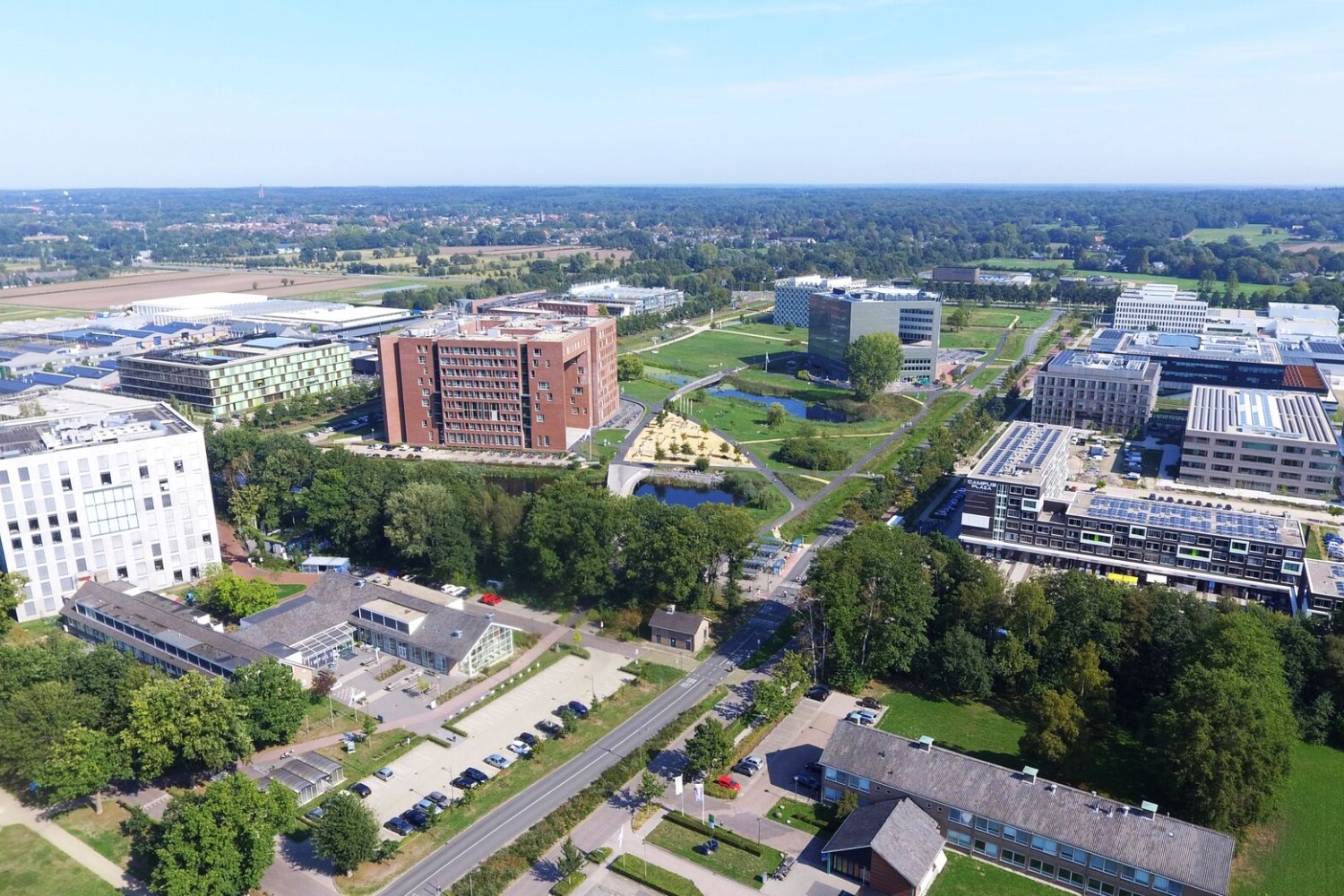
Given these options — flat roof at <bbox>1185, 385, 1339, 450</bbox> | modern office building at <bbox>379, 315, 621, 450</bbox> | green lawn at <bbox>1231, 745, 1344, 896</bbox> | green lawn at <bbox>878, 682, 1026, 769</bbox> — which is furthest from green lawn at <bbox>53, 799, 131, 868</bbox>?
flat roof at <bbox>1185, 385, 1339, 450</bbox>

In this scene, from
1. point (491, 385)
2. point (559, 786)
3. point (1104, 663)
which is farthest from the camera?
point (491, 385)

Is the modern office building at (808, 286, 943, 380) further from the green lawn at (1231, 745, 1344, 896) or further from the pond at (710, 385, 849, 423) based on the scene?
the green lawn at (1231, 745, 1344, 896)

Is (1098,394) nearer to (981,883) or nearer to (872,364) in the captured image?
(872,364)

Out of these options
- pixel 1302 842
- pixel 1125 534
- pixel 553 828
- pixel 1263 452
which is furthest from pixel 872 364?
pixel 553 828

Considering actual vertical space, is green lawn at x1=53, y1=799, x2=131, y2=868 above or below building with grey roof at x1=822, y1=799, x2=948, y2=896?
below

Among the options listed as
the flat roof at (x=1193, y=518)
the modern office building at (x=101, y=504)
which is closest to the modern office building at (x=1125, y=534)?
the flat roof at (x=1193, y=518)

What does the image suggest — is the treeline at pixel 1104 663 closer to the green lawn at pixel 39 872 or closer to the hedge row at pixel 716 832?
the hedge row at pixel 716 832

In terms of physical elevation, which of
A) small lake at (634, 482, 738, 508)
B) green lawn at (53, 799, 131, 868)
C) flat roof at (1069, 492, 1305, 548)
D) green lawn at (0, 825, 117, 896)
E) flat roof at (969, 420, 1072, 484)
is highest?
flat roof at (969, 420, 1072, 484)

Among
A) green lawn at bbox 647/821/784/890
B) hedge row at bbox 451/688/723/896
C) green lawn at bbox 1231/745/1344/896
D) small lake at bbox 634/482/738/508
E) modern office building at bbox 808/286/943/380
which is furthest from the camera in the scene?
modern office building at bbox 808/286/943/380
